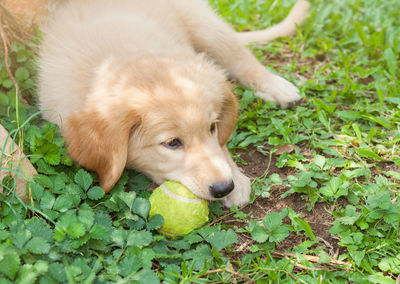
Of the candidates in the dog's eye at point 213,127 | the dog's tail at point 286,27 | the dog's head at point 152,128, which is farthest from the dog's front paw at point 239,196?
the dog's tail at point 286,27

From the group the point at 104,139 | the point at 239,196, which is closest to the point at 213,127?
the point at 239,196

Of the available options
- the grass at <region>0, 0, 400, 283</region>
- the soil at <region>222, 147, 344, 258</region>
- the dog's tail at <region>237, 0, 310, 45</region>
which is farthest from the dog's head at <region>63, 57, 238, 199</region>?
the dog's tail at <region>237, 0, 310, 45</region>

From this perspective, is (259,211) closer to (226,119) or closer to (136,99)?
(226,119)

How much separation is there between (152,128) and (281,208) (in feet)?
2.84

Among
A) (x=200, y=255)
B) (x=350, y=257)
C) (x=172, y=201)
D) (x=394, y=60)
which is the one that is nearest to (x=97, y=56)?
(x=172, y=201)

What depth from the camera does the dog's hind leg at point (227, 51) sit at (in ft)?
11.7

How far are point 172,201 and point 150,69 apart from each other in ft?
2.38

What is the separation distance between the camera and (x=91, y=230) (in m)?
2.02

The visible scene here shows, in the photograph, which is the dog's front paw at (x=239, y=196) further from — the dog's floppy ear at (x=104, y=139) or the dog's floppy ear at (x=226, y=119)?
the dog's floppy ear at (x=104, y=139)

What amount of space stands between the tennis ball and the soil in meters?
0.23

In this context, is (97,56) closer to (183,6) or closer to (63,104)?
(63,104)

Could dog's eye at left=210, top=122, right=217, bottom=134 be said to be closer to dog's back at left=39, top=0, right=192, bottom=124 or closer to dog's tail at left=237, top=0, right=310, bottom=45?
dog's back at left=39, top=0, right=192, bottom=124

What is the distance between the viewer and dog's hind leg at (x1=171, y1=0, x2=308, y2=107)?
3.57m

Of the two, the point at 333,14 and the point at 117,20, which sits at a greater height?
the point at 117,20
